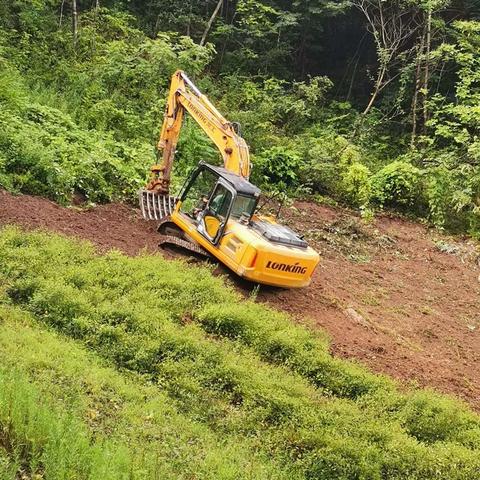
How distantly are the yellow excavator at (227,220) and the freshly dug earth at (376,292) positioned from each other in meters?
0.38

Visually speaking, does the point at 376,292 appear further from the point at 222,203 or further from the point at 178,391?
the point at 178,391

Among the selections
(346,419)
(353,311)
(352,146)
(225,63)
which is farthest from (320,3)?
(346,419)

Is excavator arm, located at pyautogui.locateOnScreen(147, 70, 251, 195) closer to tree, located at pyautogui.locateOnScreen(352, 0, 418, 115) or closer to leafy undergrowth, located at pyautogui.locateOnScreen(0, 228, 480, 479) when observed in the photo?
leafy undergrowth, located at pyautogui.locateOnScreen(0, 228, 480, 479)

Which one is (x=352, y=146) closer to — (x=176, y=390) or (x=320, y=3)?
(x=320, y=3)

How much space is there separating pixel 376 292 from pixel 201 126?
406cm

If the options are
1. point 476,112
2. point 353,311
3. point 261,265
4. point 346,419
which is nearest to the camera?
point 346,419

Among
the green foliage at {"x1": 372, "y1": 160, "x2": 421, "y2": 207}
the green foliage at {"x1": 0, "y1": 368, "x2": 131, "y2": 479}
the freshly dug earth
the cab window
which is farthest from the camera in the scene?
the green foliage at {"x1": 372, "y1": 160, "x2": 421, "y2": 207}

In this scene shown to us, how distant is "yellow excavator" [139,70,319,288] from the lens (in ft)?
27.8

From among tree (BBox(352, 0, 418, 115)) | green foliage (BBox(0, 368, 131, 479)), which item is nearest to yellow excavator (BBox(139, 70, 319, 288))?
green foliage (BBox(0, 368, 131, 479))

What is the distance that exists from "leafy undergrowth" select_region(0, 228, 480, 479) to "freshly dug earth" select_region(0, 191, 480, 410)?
2.65 feet

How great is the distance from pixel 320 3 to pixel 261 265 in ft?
51.8

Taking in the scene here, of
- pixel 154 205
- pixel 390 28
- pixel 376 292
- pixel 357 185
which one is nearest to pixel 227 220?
pixel 154 205

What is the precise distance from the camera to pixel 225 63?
22.1 meters

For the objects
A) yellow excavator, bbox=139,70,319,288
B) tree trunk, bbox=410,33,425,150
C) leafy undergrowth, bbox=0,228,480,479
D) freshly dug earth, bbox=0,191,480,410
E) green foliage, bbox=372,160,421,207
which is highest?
tree trunk, bbox=410,33,425,150
